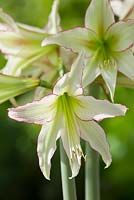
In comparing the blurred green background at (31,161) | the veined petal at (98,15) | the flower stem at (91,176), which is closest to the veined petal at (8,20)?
the veined petal at (98,15)

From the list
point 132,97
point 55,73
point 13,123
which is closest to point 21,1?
point 13,123

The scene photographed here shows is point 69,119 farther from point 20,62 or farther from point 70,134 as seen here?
point 20,62

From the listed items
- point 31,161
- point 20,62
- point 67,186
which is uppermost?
point 20,62

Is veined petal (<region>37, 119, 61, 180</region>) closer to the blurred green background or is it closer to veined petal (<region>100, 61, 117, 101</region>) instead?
veined petal (<region>100, 61, 117, 101</region>)

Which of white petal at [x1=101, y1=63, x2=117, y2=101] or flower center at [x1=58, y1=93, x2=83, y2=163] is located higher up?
white petal at [x1=101, y1=63, x2=117, y2=101]

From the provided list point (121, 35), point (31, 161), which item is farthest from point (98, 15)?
point (31, 161)

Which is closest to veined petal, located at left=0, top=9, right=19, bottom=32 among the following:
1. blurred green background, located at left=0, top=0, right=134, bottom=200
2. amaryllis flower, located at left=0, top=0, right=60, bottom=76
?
amaryllis flower, located at left=0, top=0, right=60, bottom=76
